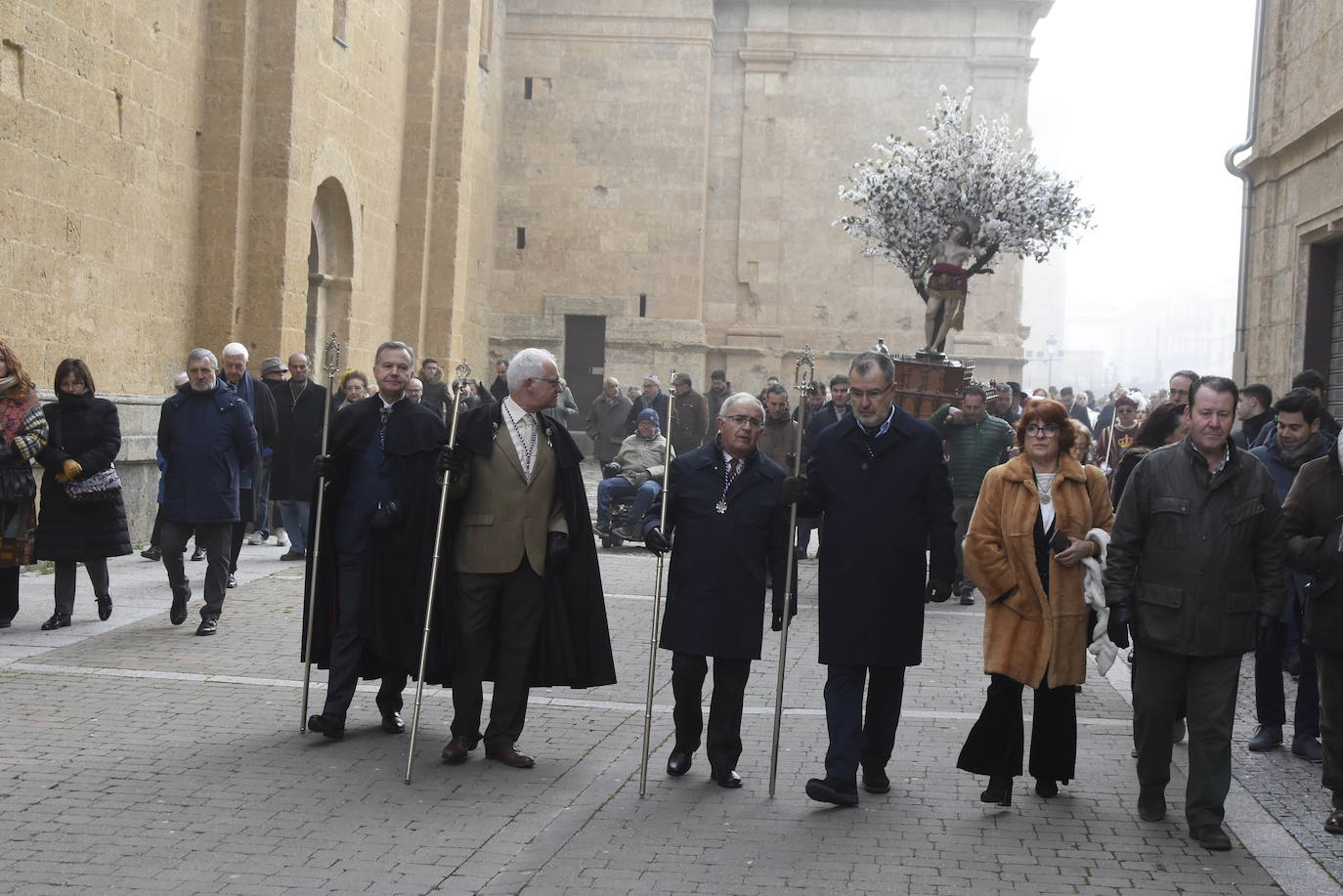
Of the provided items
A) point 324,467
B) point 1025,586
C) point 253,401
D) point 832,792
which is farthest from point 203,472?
point 1025,586

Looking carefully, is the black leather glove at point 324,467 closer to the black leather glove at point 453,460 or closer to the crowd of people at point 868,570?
the crowd of people at point 868,570

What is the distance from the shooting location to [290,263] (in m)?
19.3

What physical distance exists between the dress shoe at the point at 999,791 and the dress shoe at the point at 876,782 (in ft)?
1.45

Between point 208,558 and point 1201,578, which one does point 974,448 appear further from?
point 1201,578

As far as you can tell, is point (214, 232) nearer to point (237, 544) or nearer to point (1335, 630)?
point (237, 544)

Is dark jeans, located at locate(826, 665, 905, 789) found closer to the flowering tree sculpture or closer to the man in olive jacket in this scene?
the man in olive jacket

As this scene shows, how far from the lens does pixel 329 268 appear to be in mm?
23141

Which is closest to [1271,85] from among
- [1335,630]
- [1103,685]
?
[1103,685]

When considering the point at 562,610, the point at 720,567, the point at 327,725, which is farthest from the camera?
the point at 327,725

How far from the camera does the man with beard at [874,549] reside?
22.6 feet

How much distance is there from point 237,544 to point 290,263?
6.76m

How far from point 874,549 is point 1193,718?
56.6 inches

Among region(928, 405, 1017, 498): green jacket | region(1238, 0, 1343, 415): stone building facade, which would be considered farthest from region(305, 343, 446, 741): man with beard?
region(1238, 0, 1343, 415): stone building facade

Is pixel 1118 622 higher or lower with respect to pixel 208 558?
higher
